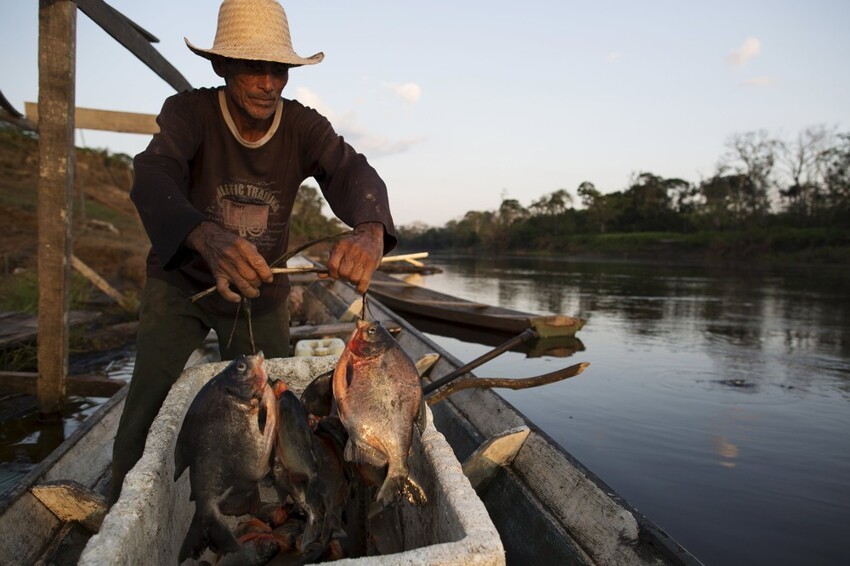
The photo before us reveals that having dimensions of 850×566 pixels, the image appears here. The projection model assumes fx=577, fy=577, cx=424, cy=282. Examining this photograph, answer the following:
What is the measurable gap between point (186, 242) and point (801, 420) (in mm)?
7517

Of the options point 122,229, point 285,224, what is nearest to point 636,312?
point 285,224

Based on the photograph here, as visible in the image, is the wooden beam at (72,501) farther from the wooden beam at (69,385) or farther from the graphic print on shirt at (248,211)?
the wooden beam at (69,385)

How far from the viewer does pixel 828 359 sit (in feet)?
33.0

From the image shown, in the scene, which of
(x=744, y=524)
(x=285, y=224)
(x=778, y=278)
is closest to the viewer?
(x=285, y=224)

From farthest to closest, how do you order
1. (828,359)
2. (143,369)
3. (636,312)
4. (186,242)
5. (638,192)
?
(638,192) < (636,312) < (828,359) < (143,369) < (186,242)

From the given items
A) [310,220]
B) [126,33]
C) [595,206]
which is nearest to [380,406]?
[126,33]

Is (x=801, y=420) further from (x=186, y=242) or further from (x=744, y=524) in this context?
(x=186, y=242)

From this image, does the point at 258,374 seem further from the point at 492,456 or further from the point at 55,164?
the point at 55,164

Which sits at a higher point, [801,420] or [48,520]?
[48,520]

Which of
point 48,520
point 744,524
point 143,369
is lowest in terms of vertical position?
point 744,524

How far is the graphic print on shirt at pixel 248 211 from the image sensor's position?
2670 millimetres

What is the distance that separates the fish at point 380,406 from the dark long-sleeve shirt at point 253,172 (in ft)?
2.14

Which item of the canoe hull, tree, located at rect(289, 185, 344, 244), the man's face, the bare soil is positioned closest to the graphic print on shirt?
the man's face

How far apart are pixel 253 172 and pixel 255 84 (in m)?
0.40
